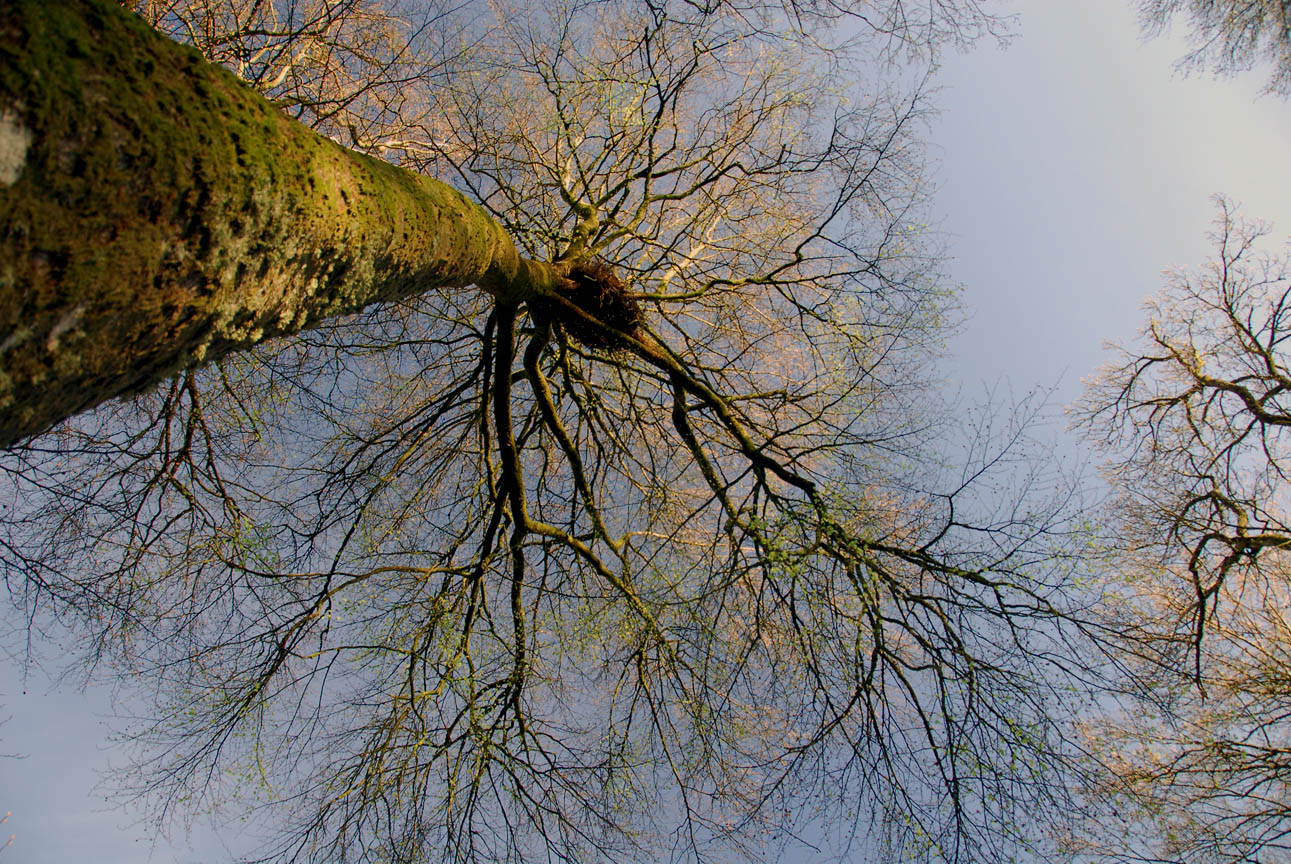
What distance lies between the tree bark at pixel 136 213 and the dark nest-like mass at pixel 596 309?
284 centimetres

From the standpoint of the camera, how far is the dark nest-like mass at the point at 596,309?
→ 4.69 meters

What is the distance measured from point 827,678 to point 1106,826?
6.17 feet

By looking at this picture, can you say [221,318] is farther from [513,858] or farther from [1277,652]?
[1277,652]

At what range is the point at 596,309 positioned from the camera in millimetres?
4824

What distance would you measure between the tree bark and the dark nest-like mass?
2.84 metres

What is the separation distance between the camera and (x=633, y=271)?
20.3 ft

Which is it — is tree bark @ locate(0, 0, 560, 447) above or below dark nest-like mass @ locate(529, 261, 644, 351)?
below

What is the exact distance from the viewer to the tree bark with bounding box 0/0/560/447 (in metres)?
0.96

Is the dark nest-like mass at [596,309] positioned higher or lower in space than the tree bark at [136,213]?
higher

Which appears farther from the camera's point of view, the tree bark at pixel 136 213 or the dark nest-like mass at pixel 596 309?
the dark nest-like mass at pixel 596 309

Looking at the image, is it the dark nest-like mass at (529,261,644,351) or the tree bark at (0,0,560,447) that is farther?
the dark nest-like mass at (529,261,644,351)

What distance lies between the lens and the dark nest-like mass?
4.69 meters

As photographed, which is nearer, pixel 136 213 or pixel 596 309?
pixel 136 213

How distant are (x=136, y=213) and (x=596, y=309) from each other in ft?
12.4
